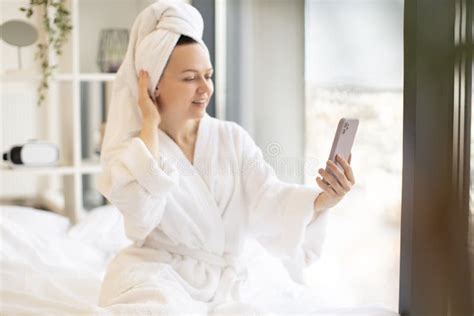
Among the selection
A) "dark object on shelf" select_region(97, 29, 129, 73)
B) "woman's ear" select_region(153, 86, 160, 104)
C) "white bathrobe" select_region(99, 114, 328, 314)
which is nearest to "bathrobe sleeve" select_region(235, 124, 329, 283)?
"white bathrobe" select_region(99, 114, 328, 314)

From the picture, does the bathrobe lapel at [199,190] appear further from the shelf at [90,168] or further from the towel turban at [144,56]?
the shelf at [90,168]

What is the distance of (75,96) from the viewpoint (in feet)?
10.1

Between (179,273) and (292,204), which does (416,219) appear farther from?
(179,273)

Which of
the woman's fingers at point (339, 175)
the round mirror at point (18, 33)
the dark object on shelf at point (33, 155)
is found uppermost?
the round mirror at point (18, 33)

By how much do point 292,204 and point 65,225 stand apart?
1.47m

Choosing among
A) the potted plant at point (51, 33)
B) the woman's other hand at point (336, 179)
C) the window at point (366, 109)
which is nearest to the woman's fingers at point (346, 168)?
the woman's other hand at point (336, 179)

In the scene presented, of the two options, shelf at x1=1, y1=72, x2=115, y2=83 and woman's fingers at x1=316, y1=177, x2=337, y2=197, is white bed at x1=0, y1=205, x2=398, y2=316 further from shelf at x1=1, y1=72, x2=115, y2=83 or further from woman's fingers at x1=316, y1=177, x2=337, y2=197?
shelf at x1=1, y1=72, x2=115, y2=83

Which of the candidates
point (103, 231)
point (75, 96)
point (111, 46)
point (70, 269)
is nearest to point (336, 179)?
point (70, 269)

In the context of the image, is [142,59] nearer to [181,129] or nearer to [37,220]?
[181,129]

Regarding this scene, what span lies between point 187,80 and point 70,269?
0.89 meters

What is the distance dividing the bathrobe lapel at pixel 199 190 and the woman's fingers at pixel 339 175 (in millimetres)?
332

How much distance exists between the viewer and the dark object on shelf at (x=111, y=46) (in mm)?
3562

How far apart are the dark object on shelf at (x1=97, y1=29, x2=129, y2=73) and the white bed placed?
3.30 ft

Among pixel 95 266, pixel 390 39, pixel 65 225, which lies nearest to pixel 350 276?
pixel 390 39
